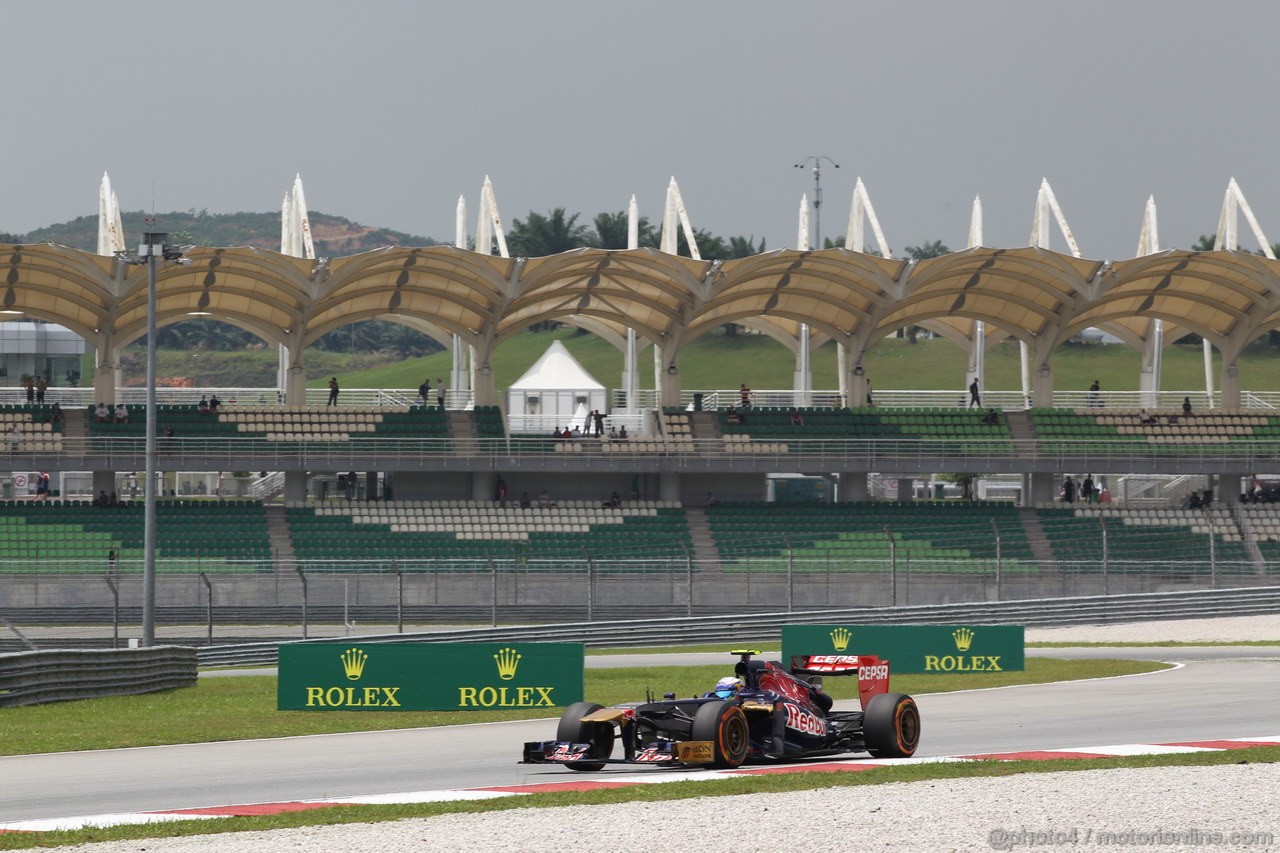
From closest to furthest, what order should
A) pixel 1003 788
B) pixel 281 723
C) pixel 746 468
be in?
pixel 1003 788 < pixel 281 723 < pixel 746 468

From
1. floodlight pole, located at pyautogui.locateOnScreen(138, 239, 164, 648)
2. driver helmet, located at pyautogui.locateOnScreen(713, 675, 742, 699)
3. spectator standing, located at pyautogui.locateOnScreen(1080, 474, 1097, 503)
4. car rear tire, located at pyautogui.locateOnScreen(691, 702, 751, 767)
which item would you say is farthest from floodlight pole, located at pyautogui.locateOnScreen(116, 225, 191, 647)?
spectator standing, located at pyautogui.locateOnScreen(1080, 474, 1097, 503)

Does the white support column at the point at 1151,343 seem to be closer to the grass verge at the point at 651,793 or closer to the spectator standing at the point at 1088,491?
the spectator standing at the point at 1088,491

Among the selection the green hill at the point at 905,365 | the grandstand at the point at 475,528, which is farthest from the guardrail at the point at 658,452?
the green hill at the point at 905,365

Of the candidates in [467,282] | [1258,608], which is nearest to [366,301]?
[467,282]

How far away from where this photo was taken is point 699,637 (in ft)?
128

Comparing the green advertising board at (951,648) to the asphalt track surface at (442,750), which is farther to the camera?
the green advertising board at (951,648)

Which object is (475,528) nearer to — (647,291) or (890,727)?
(647,291)

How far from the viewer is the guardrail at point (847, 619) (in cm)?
3580

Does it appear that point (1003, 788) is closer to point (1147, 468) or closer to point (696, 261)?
point (696, 261)

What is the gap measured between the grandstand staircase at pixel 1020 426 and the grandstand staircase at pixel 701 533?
11675mm

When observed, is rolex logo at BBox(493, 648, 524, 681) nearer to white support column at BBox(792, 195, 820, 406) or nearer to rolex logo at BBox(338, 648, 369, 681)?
rolex logo at BBox(338, 648, 369, 681)

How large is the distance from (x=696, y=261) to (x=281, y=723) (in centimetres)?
3169

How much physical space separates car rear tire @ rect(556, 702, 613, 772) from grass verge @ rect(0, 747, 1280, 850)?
1.31 m

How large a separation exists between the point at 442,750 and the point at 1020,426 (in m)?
41.8
